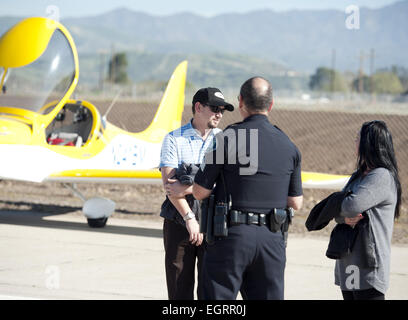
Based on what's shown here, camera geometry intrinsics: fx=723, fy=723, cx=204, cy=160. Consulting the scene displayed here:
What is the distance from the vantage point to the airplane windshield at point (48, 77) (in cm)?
1098

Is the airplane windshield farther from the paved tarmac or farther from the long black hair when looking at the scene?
the long black hair

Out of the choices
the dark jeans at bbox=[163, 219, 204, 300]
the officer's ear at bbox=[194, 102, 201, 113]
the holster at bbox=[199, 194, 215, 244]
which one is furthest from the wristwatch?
the officer's ear at bbox=[194, 102, 201, 113]

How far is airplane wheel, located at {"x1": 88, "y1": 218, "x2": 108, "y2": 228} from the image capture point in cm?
1035

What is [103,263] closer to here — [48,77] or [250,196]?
[250,196]

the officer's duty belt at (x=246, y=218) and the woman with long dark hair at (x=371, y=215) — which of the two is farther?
the woman with long dark hair at (x=371, y=215)

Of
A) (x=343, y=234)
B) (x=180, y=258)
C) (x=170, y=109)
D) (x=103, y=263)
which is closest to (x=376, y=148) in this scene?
(x=343, y=234)

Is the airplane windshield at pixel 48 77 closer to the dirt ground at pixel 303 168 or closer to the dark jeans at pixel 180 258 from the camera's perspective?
the dirt ground at pixel 303 168

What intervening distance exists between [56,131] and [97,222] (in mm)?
2126

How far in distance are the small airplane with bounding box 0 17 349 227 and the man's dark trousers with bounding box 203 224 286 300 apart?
6184 mm

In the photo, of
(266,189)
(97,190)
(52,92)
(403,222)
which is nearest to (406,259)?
(403,222)

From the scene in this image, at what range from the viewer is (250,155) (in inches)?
162

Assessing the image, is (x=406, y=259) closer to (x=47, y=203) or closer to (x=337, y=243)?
(x=337, y=243)

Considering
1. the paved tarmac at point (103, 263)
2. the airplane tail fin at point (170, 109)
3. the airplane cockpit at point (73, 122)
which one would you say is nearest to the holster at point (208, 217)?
the paved tarmac at point (103, 263)

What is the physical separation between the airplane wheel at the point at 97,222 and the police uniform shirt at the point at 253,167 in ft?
20.7
